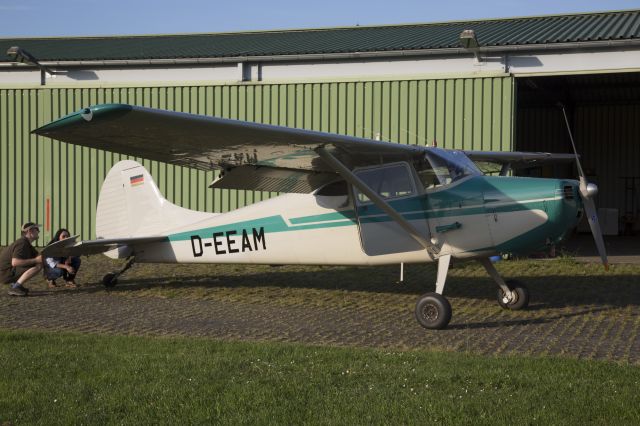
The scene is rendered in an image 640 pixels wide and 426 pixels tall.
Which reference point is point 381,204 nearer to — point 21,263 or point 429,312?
point 429,312

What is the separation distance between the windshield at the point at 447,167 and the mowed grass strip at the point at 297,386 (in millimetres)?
3029

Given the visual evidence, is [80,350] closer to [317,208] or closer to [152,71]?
[317,208]

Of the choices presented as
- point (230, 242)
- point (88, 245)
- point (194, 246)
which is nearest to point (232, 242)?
point (230, 242)

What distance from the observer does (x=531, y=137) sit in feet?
100

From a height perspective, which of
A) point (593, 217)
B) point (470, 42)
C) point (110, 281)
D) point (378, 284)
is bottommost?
point (378, 284)

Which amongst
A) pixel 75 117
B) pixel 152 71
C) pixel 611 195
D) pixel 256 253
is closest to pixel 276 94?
pixel 152 71

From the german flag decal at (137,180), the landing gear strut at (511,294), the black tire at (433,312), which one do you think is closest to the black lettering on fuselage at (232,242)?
the german flag decal at (137,180)

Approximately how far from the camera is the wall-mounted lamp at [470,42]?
15.7 m

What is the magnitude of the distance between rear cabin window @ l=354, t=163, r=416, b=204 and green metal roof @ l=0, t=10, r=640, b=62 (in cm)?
778

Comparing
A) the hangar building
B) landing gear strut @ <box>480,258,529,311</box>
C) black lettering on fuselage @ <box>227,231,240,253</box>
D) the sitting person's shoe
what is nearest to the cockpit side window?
landing gear strut @ <box>480,258,529,311</box>

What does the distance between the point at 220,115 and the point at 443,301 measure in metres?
11.2

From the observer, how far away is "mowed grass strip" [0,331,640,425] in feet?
17.3

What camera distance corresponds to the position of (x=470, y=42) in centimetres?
Answer: 1617

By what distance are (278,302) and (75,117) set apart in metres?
5.15
